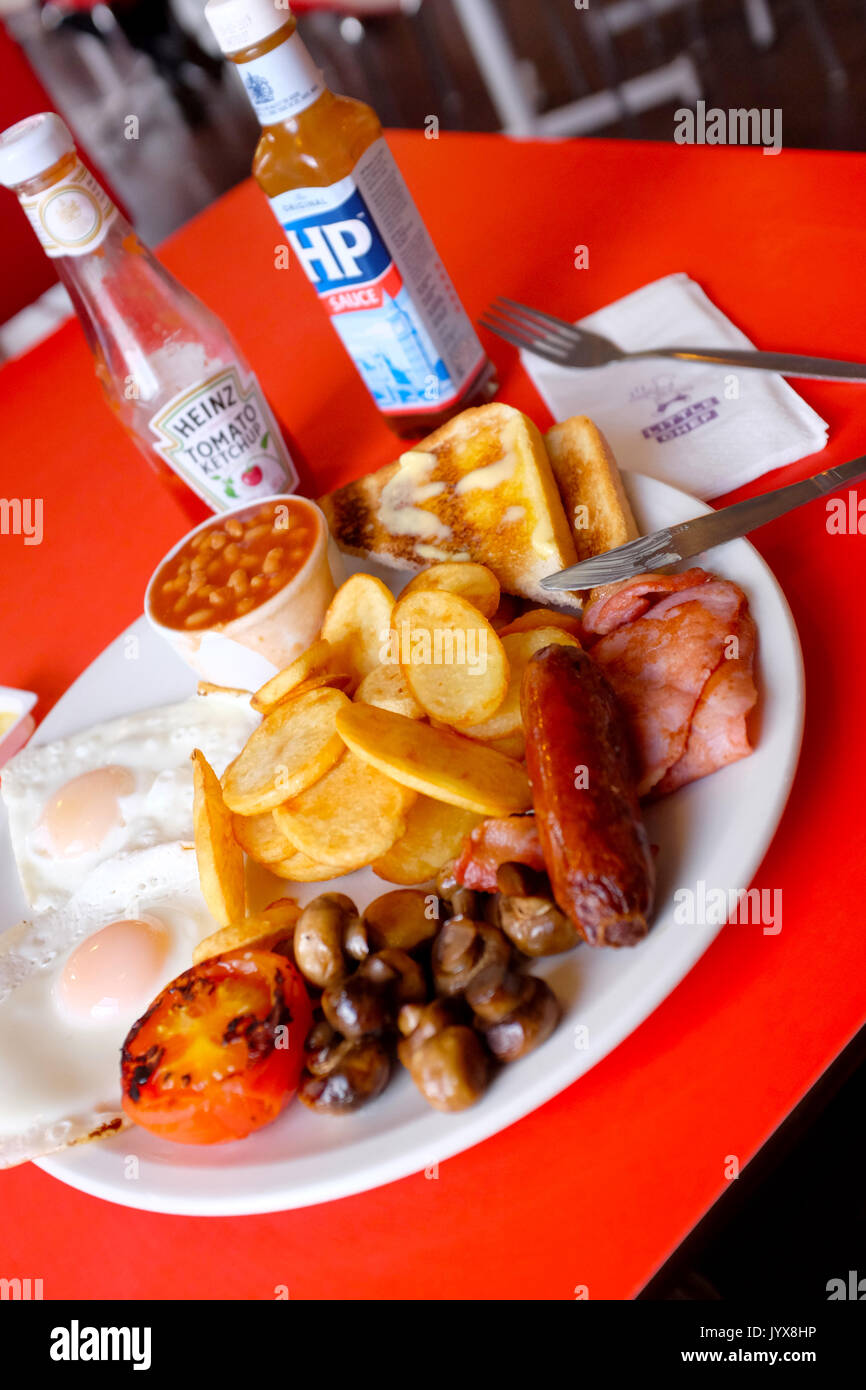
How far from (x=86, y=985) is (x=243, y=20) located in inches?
54.3

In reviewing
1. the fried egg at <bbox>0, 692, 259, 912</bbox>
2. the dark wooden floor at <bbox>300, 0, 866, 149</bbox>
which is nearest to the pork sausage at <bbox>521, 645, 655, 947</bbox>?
the fried egg at <bbox>0, 692, 259, 912</bbox>

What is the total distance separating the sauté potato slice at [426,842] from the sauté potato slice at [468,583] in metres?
0.35

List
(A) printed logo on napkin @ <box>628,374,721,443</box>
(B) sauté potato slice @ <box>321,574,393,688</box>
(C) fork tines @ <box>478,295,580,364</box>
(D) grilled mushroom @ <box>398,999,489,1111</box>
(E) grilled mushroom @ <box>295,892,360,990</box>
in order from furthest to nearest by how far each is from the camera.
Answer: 1. (C) fork tines @ <box>478,295,580,364</box>
2. (A) printed logo on napkin @ <box>628,374,721,443</box>
3. (B) sauté potato slice @ <box>321,574,393,688</box>
4. (E) grilled mushroom @ <box>295,892,360,990</box>
5. (D) grilled mushroom @ <box>398,999,489,1111</box>

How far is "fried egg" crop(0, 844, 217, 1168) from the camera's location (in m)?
1.31

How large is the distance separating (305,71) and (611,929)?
1.37m

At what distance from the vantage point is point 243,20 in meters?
1.53

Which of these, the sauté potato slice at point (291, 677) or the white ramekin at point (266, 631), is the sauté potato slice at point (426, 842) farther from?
the white ramekin at point (266, 631)

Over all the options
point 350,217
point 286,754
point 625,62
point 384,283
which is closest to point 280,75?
point 350,217

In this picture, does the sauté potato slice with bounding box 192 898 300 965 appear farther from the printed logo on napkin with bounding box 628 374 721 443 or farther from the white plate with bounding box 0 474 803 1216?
the printed logo on napkin with bounding box 628 374 721 443

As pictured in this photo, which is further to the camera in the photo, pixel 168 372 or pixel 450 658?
pixel 168 372

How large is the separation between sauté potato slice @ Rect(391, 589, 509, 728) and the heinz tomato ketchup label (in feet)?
2.11

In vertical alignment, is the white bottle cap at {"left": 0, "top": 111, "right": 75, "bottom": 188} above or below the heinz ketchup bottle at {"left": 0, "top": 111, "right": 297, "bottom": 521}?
above

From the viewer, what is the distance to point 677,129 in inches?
181

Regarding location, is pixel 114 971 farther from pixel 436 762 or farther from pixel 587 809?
pixel 587 809
